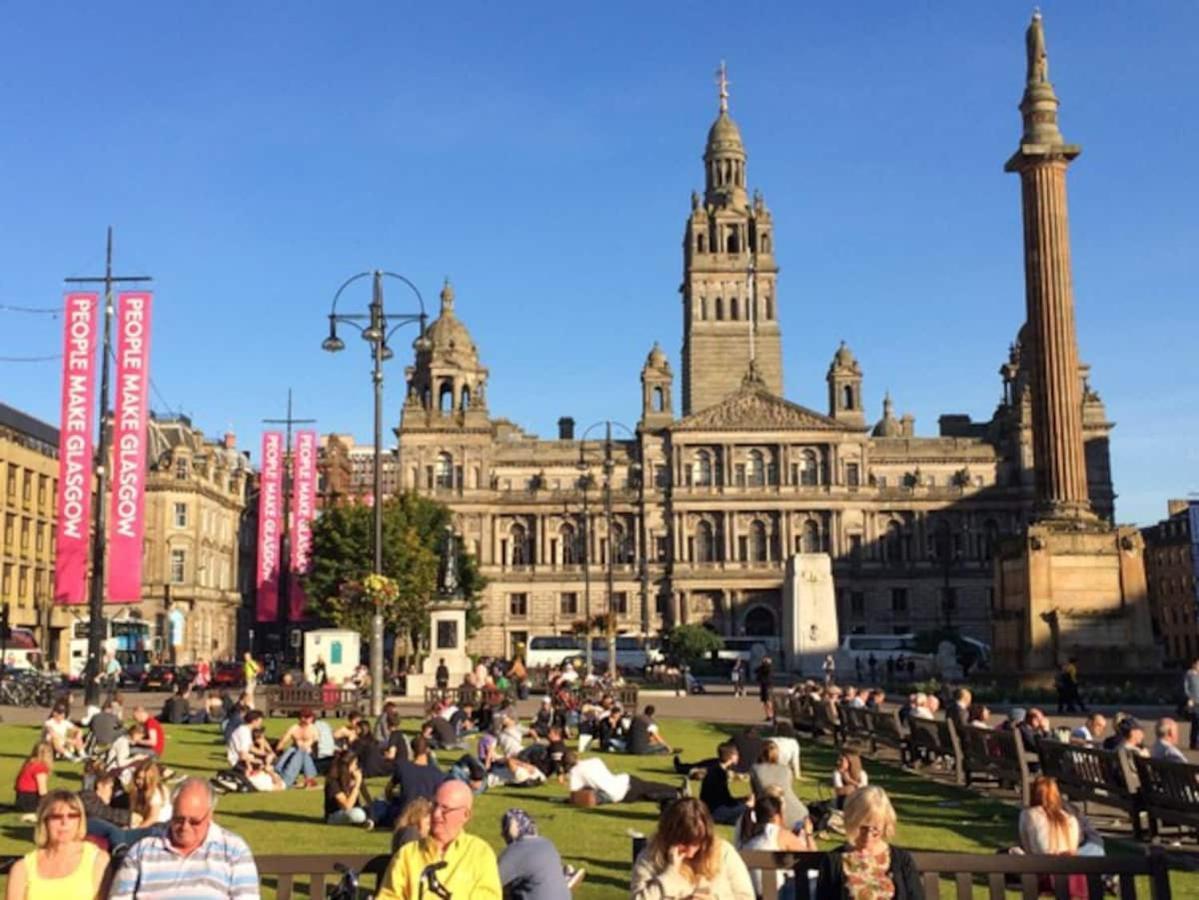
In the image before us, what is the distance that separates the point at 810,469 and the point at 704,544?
991 centimetres

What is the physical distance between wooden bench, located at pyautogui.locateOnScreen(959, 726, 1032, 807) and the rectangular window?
73909 millimetres

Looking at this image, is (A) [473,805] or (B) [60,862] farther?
(A) [473,805]

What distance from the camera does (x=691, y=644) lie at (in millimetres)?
80688

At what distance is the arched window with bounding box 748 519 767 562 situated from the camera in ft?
335

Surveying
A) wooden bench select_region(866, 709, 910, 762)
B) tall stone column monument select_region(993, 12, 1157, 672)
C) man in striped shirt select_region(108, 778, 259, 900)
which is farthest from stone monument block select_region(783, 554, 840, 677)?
man in striped shirt select_region(108, 778, 259, 900)

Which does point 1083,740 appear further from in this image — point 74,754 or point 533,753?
point 74,754

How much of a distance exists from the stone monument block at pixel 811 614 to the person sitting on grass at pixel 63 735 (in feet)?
124

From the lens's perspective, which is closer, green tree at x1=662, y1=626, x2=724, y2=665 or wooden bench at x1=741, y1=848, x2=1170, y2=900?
wooden bench at x1=741, y1=848, x2=1170, y2=900

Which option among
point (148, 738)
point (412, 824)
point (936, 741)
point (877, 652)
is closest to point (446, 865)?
point (412, 824)

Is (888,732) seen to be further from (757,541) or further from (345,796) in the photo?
(757,541)

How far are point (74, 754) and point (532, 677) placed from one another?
3350 cm

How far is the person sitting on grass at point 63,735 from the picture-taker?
2278cm

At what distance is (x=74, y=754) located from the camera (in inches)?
940

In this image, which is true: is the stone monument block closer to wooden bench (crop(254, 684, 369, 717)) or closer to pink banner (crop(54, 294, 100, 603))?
wooden bench (crop(254, 684, 369, 717))
